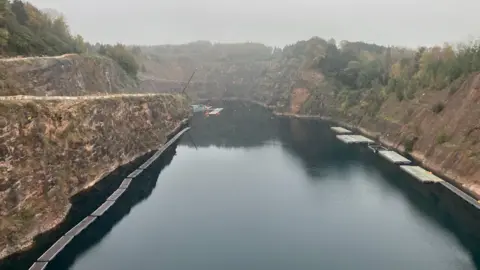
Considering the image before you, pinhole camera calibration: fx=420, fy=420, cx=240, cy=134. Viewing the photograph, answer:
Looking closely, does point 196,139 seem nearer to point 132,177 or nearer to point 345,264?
point 132,177

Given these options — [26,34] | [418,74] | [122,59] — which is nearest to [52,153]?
[26,34]

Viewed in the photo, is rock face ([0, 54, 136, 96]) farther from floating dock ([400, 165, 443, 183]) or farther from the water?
floating dock ([400, 165, 443, 183])

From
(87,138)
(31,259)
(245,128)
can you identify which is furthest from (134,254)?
(245,128)

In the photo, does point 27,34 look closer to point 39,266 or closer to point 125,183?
point 125,183

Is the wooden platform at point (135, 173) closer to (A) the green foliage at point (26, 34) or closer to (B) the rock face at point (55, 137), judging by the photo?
(B) the rock face at point (55, 137)

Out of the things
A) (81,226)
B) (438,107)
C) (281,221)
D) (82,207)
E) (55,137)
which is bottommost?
(281,221)

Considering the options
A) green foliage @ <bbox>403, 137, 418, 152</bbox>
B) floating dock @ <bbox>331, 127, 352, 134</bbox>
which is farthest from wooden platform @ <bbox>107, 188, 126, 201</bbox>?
floating dock @ <bbox>331, 127, 352, 134</bbox>

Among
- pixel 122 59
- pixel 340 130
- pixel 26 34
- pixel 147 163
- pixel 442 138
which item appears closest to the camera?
pixel 442 138
